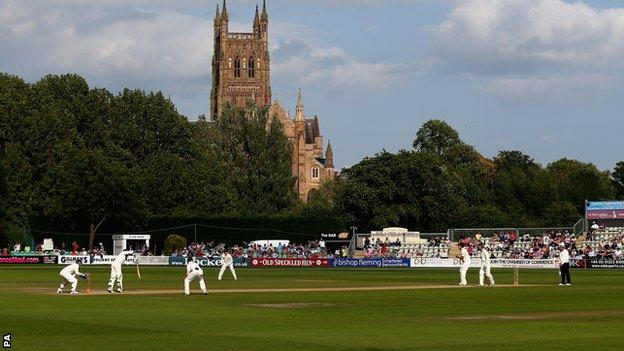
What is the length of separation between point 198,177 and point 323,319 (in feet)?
275

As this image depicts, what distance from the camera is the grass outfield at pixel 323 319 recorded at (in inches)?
894

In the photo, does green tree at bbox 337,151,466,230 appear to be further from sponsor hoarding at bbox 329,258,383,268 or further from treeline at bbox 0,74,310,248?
sponsor hoarding at bbox 329,258,383,268

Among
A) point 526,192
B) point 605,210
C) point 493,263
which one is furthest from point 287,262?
point 526,192

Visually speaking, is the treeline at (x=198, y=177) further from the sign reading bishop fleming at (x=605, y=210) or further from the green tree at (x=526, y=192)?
the sign reading bishop fleming at (x=605, y=210)

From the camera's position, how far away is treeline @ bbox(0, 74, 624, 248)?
98.2m

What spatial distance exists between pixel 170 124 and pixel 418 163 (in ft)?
79.6

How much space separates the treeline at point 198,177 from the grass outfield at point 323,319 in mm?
54552

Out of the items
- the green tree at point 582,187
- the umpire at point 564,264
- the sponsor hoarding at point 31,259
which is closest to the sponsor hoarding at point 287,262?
the sponsor hoarding at point 31,259

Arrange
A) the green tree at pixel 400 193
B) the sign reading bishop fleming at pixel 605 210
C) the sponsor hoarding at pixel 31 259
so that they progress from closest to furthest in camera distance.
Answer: the sign reading bishop fleming at pixel 605 210 < the sponsor hoarding at pixel 31 259 < the green tree at pixel 400 193

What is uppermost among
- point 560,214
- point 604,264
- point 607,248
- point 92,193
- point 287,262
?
point 92,193

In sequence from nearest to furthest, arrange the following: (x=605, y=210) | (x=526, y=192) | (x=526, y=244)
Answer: (x=526, y=244), (x=605, y=210), (x=526, y=192)

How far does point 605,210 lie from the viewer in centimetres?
8525

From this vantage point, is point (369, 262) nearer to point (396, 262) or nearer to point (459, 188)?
point (396, 262)

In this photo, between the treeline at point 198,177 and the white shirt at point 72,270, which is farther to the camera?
the treeline at point 198,177
